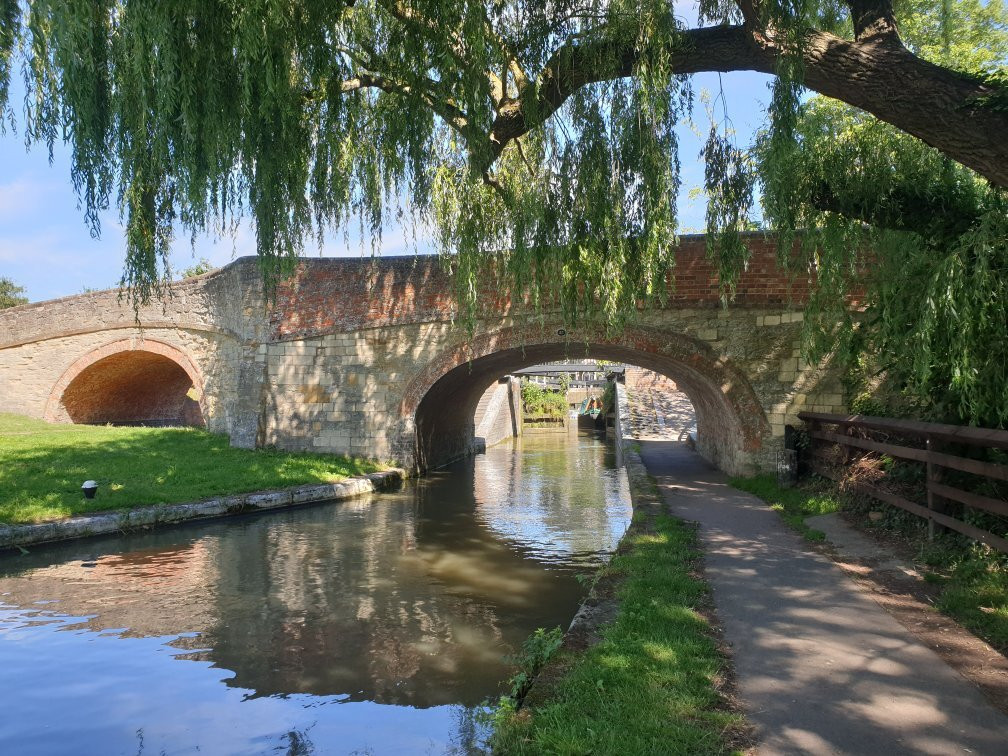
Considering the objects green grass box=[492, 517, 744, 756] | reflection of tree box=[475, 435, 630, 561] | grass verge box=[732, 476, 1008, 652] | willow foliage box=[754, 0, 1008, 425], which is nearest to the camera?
green grass box=[492, 517, 744, 756]

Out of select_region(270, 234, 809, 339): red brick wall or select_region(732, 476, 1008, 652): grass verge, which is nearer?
select_region(732, 476, 1008, 652): grass verge

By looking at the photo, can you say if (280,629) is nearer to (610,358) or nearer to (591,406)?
(610,358)

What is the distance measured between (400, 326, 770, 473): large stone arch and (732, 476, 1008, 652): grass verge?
2.54 m

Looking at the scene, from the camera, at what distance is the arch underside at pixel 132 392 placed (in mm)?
16156

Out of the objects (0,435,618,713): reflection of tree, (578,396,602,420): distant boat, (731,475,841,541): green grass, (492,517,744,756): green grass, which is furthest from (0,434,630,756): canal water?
(578,396,602,420): distant boat

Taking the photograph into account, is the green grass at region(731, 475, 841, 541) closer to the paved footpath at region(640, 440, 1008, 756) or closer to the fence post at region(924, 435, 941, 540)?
the fence post at region(924, 435, 941, 540)

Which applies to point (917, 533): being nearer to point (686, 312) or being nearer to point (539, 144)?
point (539, 144)

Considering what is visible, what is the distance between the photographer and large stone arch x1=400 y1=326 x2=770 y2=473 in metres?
10.3

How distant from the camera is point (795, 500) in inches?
318

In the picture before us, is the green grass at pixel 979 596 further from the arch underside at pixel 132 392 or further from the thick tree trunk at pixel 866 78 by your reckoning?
the arch underside at pixel 132 392

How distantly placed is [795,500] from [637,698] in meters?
5.95

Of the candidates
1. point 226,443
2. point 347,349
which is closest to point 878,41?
point 347,349

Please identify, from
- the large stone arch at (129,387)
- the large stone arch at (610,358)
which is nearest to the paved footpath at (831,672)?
the large stone arch at (610,358)

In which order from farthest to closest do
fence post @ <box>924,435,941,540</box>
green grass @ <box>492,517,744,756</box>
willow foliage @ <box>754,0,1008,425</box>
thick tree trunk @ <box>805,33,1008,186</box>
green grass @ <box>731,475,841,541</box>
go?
1. green grass @ <box>731,475,841,541</box>
2. fence post @ <box>924,435,941,540</box>
3. willow foliage @ <box>754,0,1008,425</box>
4. thick tree trunk @ <box>805,33,1008,186</box>
5. green grass @ <box>492,517,744,756</box>
